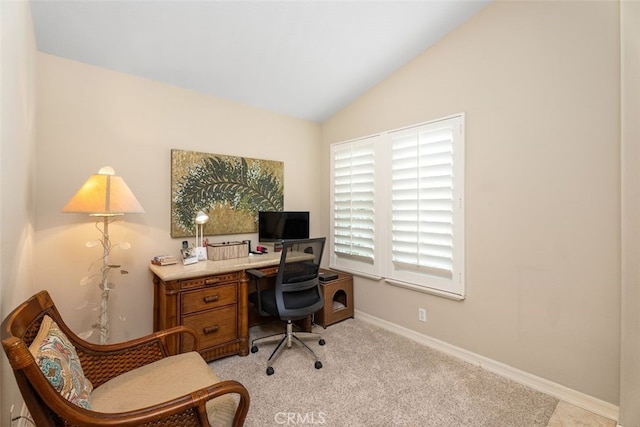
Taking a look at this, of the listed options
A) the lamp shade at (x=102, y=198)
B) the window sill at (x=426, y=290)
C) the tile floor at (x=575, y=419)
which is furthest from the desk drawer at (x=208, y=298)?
the tile floor at (x=575, y=419)

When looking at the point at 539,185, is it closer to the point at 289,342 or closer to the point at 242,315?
the point at 289,342

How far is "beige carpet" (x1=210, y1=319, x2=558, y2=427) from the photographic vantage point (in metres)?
1.77

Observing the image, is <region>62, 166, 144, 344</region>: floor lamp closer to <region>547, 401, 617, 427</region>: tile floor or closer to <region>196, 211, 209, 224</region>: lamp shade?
<region>196, 211, 209, 224</region>: lamp shade

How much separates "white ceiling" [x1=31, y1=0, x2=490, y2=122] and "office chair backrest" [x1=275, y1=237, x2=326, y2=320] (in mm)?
1693

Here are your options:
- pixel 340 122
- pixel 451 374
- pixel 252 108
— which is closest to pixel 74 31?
pixel 252 108

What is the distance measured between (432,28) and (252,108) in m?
1.99

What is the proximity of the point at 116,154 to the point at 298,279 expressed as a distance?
1.92 metres

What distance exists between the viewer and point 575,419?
5.80 feet

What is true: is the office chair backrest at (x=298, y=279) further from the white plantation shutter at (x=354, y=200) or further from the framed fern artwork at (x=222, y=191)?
the framed fern artwork at (x=222, y=191)

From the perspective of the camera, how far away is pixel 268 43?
7.73 ft

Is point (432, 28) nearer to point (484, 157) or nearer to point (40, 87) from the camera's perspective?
point (484, 157)

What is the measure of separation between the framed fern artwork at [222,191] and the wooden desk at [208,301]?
50 centimetres

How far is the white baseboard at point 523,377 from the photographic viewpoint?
1.81 m

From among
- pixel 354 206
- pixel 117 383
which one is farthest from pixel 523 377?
pixel 117 383
